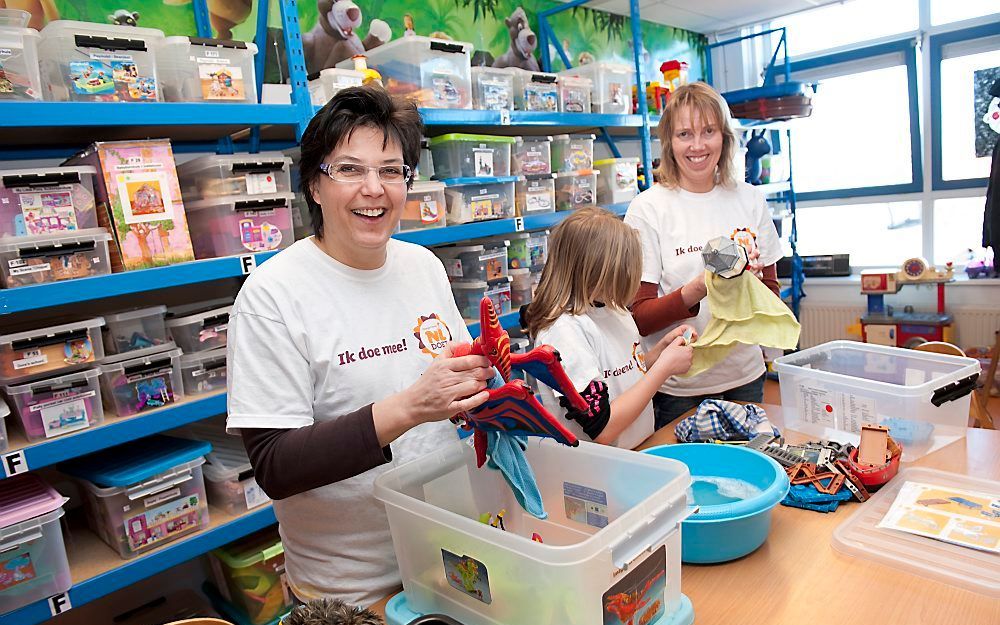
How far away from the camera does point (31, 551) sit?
5.70 ft

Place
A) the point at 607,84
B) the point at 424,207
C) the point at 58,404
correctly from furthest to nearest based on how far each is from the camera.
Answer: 1. the point at 607,84
2. the point at 424,207
3. the point at 58,404

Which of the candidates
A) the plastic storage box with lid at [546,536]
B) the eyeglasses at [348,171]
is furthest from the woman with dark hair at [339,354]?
the plastic storage box with lid at [546,536]

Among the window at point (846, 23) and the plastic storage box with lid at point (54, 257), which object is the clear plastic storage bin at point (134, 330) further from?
the window at point (846, 23)

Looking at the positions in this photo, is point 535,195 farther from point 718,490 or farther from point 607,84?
point 718,490

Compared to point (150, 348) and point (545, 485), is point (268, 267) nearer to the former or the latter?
point (545, 485)

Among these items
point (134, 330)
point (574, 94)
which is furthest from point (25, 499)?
point (574, 94)

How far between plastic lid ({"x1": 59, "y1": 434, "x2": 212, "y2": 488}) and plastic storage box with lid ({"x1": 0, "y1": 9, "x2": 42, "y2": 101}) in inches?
40.8

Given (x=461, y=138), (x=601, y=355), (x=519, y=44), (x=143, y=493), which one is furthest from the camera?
(x=519, y=44)

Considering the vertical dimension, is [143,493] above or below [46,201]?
below

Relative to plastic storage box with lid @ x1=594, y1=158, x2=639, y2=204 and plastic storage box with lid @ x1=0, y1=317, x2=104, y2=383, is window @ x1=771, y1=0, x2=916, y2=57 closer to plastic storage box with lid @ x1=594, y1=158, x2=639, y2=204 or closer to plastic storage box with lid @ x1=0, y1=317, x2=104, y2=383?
plastic storage box with lid @ x1=594, y1=158, x2=639, y2=204

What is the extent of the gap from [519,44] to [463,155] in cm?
143

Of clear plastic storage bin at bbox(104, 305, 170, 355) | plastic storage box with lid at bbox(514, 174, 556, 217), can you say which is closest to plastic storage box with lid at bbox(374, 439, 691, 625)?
clear plastic storage bin at bbox(104, 305, 170, 355)

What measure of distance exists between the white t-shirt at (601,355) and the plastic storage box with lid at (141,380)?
1.14 metres

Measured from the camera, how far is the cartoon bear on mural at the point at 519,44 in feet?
12.5
